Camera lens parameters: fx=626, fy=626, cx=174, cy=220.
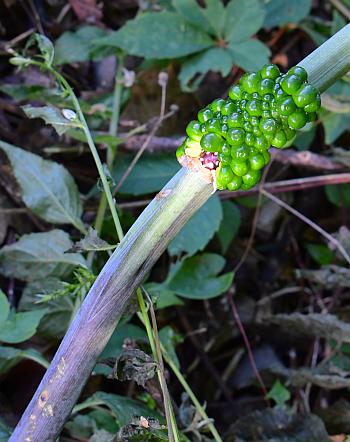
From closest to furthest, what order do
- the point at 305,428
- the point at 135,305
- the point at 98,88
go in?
1. the point at 135,305
2. the point at 305,428
3. the point at 98,88

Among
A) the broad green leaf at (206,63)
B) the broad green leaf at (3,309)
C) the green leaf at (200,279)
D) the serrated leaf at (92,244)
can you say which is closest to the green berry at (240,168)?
the serrated leaf at (92,244)

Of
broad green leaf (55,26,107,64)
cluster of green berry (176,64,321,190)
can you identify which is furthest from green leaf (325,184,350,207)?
cluster of green berry (176,64,321,190)

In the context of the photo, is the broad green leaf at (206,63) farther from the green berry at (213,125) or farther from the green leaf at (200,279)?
the green berry at (213,125)

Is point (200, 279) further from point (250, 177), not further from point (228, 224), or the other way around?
point (250, 177)

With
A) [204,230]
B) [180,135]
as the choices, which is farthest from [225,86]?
[204,230]

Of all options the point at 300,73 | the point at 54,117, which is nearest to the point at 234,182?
the point at 300,73

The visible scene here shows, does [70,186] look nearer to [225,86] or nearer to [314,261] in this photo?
[225,86]

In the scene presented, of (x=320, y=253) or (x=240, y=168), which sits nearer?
(x=240, y=168)
